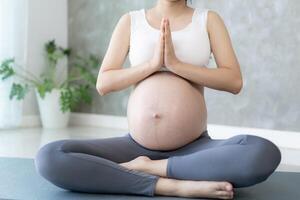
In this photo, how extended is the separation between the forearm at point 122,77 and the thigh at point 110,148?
0.61 ft

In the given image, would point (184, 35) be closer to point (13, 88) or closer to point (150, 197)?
point (150, 197)

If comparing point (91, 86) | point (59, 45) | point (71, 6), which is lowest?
point (91, 86)

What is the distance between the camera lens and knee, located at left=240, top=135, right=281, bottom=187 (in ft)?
6.09

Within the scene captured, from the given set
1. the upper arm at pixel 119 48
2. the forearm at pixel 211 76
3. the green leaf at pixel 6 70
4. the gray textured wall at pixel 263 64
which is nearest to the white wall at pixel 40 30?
the green leaf at pixel 6 70

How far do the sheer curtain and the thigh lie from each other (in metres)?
2.24

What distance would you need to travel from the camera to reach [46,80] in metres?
4.41

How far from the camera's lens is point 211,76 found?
200 cm

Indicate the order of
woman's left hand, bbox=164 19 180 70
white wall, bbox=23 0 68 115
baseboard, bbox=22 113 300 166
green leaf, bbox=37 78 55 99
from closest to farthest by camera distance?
woman's left hand, bbox=164 19 180 70 < baseboard, bbox=22 113 300 166 < green leaf, bbox=37 78 55 99 < white wall, bbox=23 0 68 115

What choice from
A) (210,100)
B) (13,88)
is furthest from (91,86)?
(210,100)

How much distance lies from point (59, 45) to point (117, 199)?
2.93 meters

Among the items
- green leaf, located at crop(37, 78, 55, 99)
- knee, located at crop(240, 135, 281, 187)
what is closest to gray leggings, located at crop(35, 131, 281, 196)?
knee, located at crop(240, 135, 281, 187)

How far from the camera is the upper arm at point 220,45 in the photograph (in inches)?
81.1

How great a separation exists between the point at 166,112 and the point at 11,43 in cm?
248

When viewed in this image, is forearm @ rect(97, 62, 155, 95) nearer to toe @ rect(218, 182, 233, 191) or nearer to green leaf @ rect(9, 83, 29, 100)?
toe @ rect(218, 182, 233, 191)
